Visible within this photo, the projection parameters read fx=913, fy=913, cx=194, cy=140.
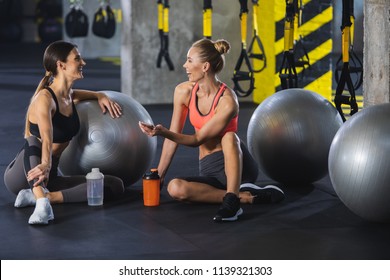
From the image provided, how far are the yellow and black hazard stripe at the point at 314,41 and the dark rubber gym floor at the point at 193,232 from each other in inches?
140

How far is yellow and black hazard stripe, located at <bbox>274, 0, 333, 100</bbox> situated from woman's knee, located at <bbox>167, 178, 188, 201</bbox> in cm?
426

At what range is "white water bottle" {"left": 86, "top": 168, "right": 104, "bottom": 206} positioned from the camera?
16.1 feet

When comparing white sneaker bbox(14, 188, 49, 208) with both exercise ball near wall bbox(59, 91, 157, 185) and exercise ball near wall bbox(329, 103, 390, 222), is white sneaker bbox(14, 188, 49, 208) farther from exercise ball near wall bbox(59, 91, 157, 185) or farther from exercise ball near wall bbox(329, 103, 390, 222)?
exercise ball near wall bbox(329, 103, 390, 222)

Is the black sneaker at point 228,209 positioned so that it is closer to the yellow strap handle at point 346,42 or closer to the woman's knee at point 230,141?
the woman's knee at point 230,141

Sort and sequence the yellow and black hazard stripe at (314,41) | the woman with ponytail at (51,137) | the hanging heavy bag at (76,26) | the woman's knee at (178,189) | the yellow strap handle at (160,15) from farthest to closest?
the hanging heavy bag at (76,26), the yellow strap handle at (160,15), the yellow and black hazard stripe at (314,41), the woman's knee at (178,189), the woman with ponytail at (51,137)

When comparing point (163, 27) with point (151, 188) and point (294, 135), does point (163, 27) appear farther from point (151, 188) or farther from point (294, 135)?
point (151, 188)

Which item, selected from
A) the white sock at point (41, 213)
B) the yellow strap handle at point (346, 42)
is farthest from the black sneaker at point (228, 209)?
the yellow strap handle at point (346, 42)

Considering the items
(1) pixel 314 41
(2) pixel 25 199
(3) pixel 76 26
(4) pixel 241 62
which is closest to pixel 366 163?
(2) pixel 25 199

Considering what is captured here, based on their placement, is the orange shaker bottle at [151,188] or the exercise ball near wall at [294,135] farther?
the exercise ball near wall at [294,135]

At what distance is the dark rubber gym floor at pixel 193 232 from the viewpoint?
157 inches

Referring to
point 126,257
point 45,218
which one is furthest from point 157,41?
point 126,257

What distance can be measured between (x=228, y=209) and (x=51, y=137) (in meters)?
0.97
